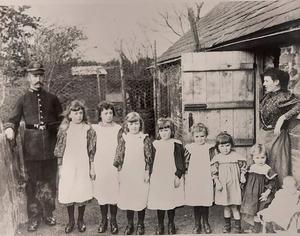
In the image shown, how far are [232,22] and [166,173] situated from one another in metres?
1.11

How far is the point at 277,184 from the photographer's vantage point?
3160 millimetres

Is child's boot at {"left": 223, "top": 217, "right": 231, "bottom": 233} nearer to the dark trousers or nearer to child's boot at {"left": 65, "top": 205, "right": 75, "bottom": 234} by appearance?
child's boot at {"left": 65, "top": 205, "right": 75, "bottom": 234}

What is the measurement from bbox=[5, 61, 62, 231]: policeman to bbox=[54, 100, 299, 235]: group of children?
2.8 inches

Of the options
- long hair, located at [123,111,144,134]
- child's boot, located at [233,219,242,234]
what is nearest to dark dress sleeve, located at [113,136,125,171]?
long hair, located at [123,111,144,134]

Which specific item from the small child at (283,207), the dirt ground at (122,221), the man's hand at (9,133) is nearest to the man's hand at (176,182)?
the dirt ground at (122,221)

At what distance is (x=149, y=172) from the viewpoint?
10.3ft

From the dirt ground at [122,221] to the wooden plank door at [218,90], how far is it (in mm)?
514

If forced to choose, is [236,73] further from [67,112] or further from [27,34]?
[27,34]

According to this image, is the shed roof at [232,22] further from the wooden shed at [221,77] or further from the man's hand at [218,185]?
the man's hand at [218,185]

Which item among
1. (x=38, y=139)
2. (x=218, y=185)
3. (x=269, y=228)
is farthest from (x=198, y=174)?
(x=38, y=139)

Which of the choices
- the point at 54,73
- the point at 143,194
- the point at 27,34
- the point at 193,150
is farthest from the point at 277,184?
the point at 27,34

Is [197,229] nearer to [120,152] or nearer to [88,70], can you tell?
[120,152]

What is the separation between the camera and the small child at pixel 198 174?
123 inches

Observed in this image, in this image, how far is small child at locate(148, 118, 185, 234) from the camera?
3113mm
